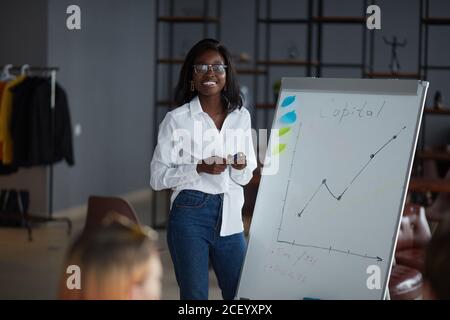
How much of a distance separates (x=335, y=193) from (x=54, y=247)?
4846 mm

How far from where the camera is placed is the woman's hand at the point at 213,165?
8.48 feet

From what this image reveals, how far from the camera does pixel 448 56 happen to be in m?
10.7

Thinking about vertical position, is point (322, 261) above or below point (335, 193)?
below

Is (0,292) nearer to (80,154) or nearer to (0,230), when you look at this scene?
(0,230)

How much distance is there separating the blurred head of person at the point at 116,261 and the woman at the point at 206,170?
1294mm

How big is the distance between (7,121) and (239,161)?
5357mm

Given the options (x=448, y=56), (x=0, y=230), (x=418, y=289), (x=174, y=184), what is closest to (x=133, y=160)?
(x=0, y=230)

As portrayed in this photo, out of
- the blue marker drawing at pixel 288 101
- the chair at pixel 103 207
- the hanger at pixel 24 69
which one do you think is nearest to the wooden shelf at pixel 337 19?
the hanger at pixel 24 69

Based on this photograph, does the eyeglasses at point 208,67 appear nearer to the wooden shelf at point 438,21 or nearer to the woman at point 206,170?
the woman at point 206,170

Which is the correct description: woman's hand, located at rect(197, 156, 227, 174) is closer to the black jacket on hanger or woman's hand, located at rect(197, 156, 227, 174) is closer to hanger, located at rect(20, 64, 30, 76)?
the black jacket on hanger

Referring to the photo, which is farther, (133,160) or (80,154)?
(133,160)

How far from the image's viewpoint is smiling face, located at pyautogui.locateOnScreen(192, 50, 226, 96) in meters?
2.68

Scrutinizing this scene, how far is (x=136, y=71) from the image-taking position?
1027 centimetres

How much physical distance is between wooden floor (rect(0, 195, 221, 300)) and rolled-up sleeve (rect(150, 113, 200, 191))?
107 inches
